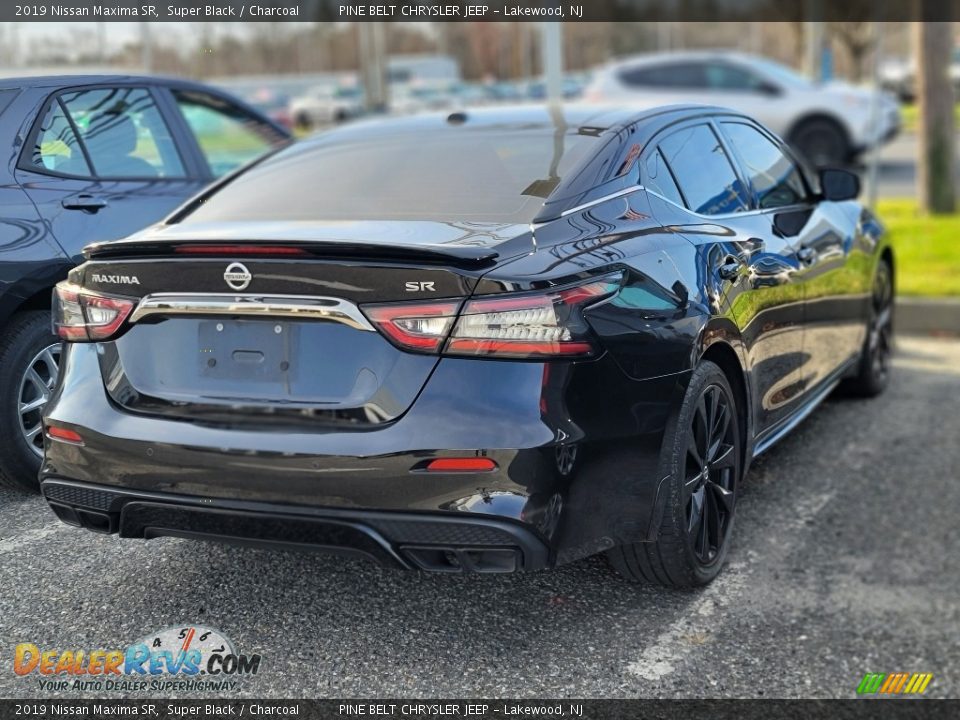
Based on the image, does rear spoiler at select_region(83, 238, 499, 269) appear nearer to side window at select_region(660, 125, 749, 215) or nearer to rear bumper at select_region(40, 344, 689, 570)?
rear bumper at select_region(40, 344, 689, 570)

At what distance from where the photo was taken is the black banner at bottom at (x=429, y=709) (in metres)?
2.89

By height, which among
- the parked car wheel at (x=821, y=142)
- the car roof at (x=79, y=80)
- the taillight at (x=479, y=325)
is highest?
the car roof at (x=79, y=80)

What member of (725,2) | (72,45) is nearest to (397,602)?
(72,45)

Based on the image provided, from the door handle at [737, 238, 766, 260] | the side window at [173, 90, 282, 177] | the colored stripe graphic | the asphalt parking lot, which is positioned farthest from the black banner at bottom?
the side window at [173, 90, 282, 177]

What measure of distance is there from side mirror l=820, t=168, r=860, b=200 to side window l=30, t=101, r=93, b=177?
331 centimetres

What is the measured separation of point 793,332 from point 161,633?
2.62m

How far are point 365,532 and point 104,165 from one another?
255cm

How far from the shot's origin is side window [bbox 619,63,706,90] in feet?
57.6

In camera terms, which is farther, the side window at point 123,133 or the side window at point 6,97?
the side window at point 123,133

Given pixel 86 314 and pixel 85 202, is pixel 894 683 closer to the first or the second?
pixel 86 314

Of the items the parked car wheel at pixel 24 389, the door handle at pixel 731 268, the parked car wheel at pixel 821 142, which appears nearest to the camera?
the door handle at pixel 731 268

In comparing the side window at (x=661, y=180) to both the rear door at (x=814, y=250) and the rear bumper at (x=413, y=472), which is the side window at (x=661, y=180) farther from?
the rear bumper at (x=413, y=472)

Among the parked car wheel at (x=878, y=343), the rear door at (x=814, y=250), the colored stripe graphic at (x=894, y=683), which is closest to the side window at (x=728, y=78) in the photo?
the parked car wheel at (x=878, y=343)

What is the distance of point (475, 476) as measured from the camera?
9.32 ft
